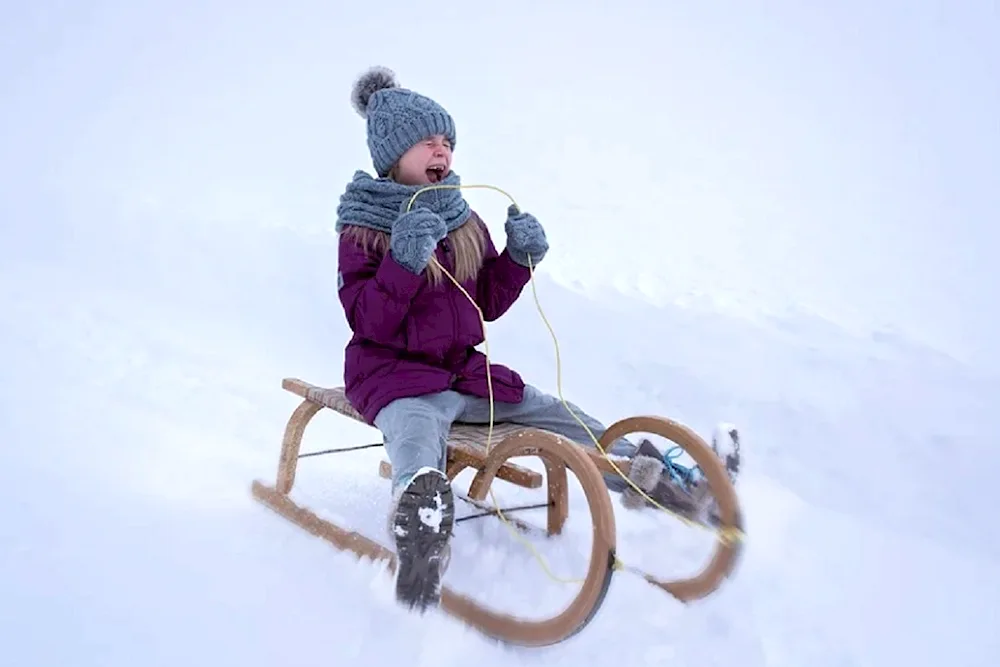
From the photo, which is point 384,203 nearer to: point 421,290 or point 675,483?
point 421,290

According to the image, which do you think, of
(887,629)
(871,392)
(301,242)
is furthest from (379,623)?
(301,242)

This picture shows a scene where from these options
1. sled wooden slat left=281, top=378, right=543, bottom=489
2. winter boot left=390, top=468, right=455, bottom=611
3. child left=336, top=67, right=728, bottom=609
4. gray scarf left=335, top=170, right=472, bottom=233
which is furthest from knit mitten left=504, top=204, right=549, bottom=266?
winter boot left=390, top=468, right=455, bottom=611

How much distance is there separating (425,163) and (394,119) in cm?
14

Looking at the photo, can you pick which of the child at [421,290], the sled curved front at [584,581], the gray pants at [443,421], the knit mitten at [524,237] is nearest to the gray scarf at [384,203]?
the child at [421,290]

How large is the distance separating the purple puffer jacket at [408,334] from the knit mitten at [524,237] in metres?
0.06

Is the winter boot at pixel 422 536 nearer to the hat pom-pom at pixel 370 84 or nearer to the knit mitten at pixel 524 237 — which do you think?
the knit mitten at pixel 524 237

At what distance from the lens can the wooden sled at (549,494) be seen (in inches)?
75.8

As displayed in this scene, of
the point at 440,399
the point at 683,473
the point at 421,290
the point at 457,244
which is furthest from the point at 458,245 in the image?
the point at 683,473

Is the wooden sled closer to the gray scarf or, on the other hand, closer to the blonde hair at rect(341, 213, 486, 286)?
the blonde hair at rect(341, 213, 486, 286)

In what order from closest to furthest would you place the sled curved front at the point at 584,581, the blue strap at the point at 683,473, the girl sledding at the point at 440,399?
the sled curved front at the point at 584,581 < the girl sledding at the point at 440,399 < the blue strap at the point at 683,473

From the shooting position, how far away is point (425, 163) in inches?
99.3

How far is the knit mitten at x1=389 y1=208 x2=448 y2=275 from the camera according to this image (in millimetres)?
2229

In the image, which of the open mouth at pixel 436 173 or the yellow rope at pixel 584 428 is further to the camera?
the open mouth at pixel 436 173

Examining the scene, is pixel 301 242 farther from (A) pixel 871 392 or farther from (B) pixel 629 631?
(B) pixel 629 631
